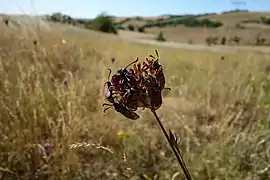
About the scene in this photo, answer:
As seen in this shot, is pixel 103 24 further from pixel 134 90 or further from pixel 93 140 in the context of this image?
pixel 134 90

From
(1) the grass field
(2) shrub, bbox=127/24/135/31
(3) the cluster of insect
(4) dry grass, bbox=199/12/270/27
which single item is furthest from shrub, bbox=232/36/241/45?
(2) shrub, bbox=127/24/135/31

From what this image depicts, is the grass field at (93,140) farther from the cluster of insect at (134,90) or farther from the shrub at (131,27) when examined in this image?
the shrub at (131,27)

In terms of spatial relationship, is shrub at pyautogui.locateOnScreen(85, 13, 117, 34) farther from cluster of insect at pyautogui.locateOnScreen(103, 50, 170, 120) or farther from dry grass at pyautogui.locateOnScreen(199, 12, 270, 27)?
cluster of insect at pyautogui.locateOnScreen(103, 50, 170, 120)

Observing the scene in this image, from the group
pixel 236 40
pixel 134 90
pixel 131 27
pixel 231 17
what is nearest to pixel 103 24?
pixel 131 27

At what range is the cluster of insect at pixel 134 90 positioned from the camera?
0.71 metres

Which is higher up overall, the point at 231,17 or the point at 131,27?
the point at 231,17

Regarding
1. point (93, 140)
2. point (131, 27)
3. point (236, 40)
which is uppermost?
point (236, 40)

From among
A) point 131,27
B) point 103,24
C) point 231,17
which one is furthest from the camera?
point 131,27

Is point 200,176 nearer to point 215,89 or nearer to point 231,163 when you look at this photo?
point 231,163

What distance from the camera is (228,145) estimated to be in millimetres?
2557

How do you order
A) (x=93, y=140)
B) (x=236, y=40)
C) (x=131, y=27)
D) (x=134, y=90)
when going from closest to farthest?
(x=134, y=90) → (x=93, y=140) → (x=236, y=40) → (x=131, y=27)

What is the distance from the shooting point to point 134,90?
704 millimetres

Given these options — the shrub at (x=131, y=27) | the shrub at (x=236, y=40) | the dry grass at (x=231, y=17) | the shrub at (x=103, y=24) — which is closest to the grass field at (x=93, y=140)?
the shrub at (x=236, y=40)

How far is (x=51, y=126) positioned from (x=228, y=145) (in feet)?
3.39
